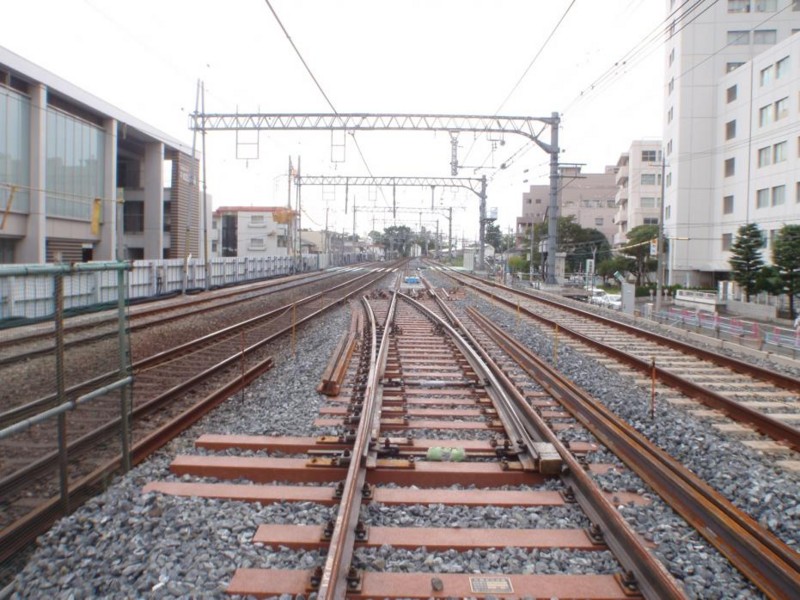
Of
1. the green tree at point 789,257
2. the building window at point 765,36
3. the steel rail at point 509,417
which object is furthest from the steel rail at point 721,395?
the building window at point 765,36

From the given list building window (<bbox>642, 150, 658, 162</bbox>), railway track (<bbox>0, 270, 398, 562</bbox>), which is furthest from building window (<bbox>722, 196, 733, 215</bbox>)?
railway track (<bbox>0, 270, 398, 562</bbox>)

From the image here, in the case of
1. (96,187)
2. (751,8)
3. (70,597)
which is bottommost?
(70,597)

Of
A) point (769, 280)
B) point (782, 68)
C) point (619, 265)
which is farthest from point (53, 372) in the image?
point (619, 265)

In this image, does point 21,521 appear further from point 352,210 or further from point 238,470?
point 352,210

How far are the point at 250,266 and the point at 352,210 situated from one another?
27.3 meters

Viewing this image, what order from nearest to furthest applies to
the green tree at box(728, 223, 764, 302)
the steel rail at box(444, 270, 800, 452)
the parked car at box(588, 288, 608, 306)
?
1. the steel rail at box(444, 270, 800, 452)
2. the parked car at box(588, 288, 608, 306)
3. the green tree at box(728, 223, 764, 302)

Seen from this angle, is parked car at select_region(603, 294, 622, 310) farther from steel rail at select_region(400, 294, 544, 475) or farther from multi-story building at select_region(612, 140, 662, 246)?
multi-story building at select_region(612, 140, 662, 246)

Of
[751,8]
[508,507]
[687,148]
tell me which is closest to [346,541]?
[508,507]

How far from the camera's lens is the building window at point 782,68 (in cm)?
3566

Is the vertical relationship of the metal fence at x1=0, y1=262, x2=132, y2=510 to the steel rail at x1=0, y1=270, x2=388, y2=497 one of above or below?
above

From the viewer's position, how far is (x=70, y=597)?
10.9ft

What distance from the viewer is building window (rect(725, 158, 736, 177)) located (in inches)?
1658

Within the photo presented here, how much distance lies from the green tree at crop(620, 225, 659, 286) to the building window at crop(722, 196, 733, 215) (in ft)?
26.7

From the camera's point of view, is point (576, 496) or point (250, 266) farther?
point (250, 266)
